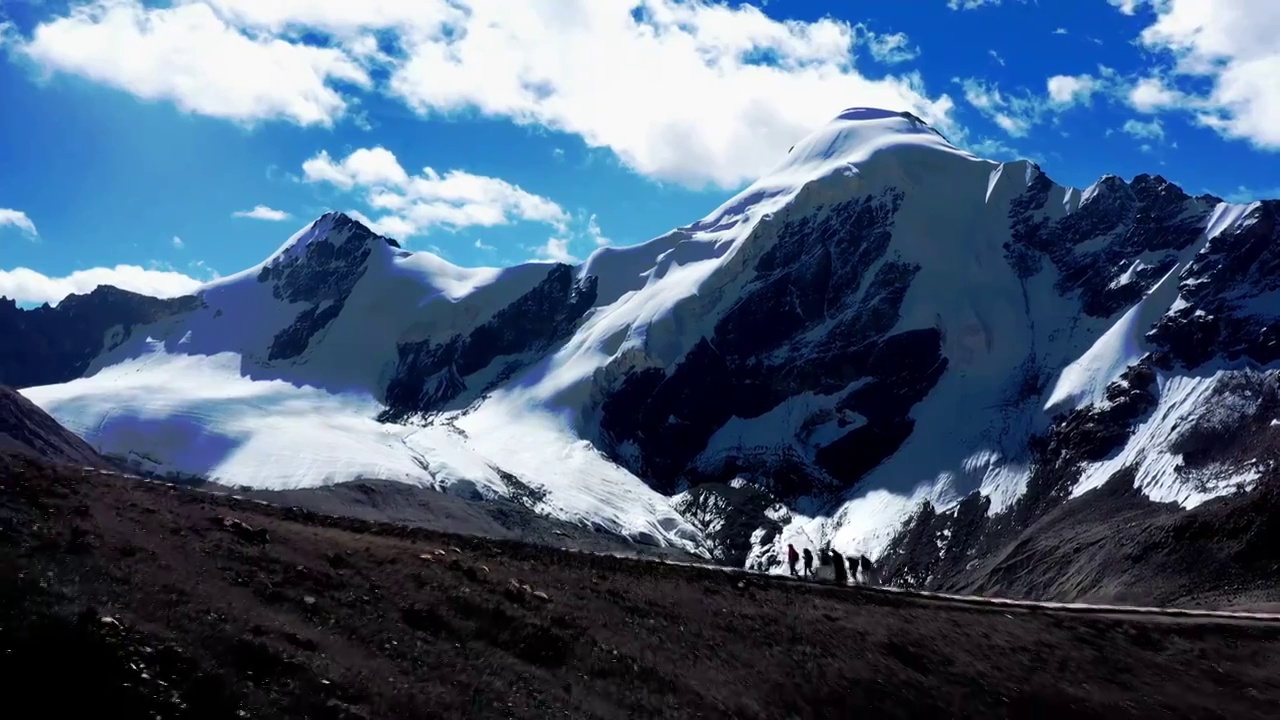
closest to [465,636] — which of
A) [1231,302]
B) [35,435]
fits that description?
[35,435]

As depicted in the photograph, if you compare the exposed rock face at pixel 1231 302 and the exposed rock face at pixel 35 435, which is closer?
the exposed rock face at pixel 35 435

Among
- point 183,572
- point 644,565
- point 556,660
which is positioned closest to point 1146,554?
point 644,565

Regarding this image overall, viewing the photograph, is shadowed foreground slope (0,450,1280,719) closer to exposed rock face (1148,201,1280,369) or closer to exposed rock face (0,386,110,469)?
exposed rock face (0,386,110,469)

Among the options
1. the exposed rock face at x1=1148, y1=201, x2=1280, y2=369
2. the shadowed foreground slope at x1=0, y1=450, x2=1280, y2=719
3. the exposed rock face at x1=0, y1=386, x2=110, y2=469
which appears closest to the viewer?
the shadowed foreground slope at x1=0, y1=450, x2=1280, y2=719

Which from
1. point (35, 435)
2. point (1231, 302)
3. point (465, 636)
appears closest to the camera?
point (465, 636)

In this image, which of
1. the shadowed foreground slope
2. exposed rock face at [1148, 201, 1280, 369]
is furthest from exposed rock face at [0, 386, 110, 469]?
exposed rock face at [1148, 201, 1280, 369]

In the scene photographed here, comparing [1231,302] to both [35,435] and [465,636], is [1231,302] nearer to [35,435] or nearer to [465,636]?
[35,435]

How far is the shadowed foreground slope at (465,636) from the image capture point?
2080 cm

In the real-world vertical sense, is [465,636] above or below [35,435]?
below

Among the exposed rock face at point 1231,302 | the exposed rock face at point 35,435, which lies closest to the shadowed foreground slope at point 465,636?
the exposed rock face at point 35,435

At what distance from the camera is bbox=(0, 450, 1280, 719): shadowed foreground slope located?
2080cm

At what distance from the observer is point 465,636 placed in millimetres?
27016

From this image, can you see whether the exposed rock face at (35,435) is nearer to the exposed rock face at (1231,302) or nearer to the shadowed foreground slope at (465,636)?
the shadowed foreground slope at (465,636)

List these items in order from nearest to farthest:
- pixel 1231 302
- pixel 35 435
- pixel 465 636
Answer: pixel 465 636
pixel 35 435
pixel 1231 302
